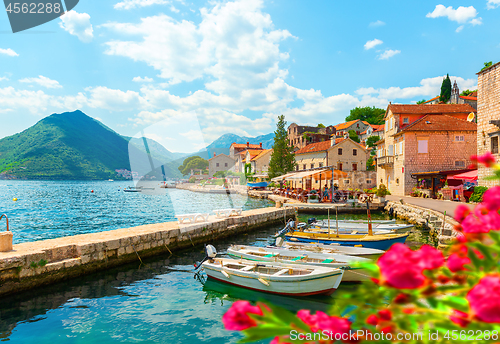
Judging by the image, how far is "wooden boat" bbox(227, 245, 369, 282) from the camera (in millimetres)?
9603

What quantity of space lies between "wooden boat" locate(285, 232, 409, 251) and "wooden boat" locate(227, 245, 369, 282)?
2.67 meters

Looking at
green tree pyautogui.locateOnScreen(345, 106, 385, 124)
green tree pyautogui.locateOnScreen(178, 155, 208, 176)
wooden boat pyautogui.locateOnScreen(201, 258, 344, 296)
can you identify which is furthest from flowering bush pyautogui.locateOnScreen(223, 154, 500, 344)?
green tree pyautogui.locateOnScreen(178, 155, 208, 176)

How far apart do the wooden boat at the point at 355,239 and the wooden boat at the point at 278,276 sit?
415 cm

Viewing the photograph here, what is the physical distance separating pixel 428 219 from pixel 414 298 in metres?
21.0

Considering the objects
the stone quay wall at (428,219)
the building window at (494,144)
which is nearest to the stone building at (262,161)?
the stone quay wall at (428,219)

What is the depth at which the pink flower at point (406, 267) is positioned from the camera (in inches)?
34.0

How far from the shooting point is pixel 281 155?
50.9 m

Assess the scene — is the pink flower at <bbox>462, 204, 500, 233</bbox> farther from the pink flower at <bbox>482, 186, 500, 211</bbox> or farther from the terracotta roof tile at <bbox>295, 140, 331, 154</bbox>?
the terracotta roof tile at <bbox>295, 140, 331, 154</bbox>

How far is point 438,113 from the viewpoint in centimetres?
Result: 3450

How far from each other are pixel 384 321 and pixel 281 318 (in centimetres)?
40

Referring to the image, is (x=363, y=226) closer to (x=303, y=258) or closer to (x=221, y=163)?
(x=303, y=258)

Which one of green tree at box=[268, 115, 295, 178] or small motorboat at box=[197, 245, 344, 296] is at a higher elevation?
green tree at box=[268, 115, 295, 178]

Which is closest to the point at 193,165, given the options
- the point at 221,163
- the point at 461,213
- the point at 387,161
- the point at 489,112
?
the point at 221,163

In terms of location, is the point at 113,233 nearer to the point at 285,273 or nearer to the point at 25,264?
the point at 25,264
